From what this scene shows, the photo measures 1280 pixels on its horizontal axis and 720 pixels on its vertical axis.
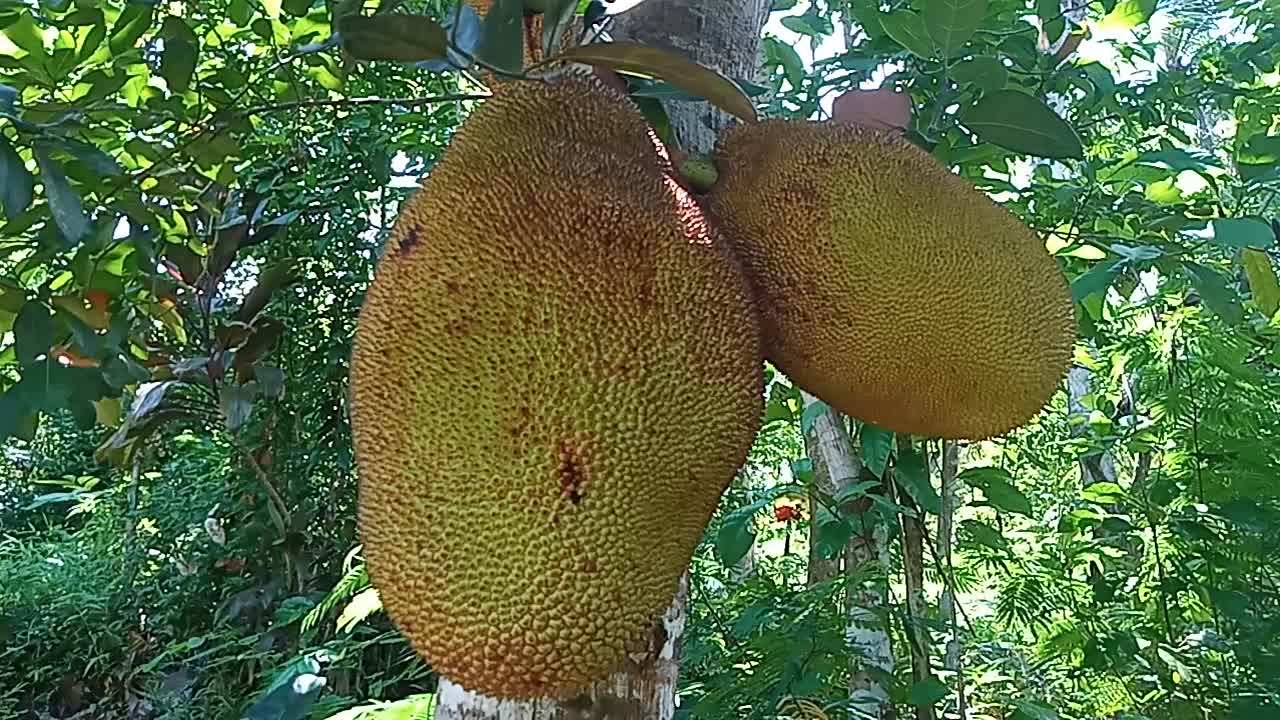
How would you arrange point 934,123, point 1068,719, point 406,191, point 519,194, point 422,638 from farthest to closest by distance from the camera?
point 406,191, point 1068,719, point 934,123, point 519,194, point 422,638

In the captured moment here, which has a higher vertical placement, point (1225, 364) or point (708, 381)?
point (1225, 364)

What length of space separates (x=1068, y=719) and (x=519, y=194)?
4.09ft

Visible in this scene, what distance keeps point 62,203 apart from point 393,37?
1.50 feet

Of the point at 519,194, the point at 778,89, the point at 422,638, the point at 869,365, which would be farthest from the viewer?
the point at 778,89

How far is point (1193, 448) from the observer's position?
145 cm

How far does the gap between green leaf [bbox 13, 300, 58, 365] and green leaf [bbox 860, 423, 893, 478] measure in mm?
984

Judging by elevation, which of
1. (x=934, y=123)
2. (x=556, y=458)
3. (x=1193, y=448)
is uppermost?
(x=934, y=123)

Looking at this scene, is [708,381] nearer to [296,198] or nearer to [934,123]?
[934,123]

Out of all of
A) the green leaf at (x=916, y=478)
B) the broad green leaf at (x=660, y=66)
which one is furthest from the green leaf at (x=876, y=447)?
the broad green leaf at (x=660, y=66)

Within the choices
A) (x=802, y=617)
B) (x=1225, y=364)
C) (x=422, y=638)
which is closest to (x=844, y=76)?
(x=1225, y=364)

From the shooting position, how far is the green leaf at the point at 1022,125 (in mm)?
987

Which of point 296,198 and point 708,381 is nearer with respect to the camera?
point 708,381

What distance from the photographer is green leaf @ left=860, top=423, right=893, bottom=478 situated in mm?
1342

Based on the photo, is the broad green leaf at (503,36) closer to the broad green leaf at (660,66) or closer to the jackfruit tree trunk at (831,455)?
the broad green leaf at (660,66)
